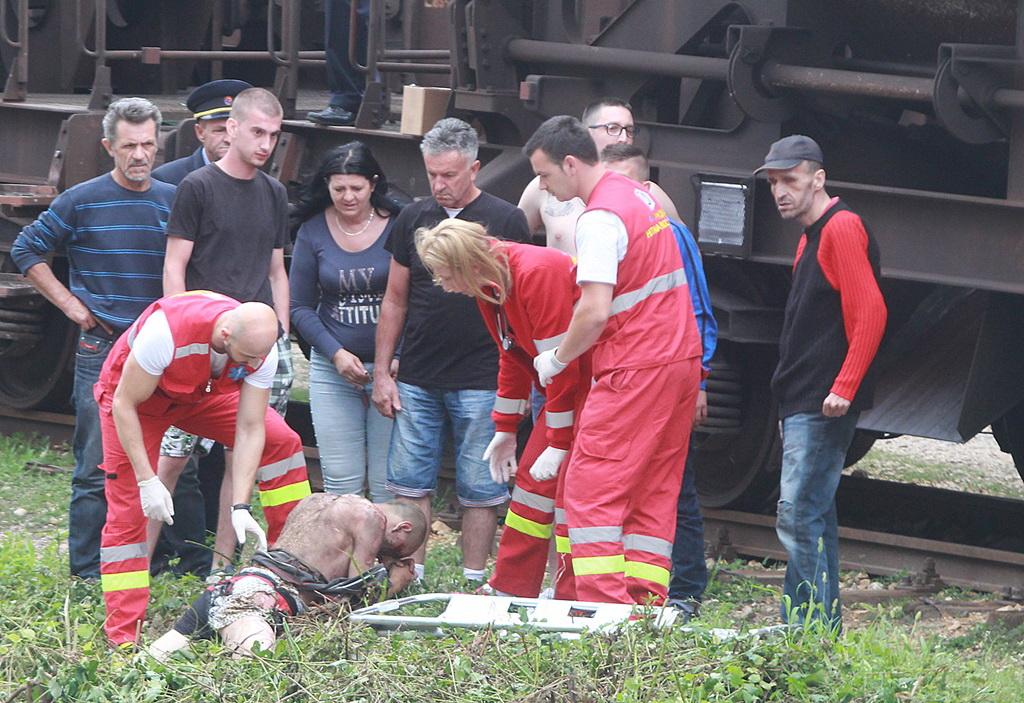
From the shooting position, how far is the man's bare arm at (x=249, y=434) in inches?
202

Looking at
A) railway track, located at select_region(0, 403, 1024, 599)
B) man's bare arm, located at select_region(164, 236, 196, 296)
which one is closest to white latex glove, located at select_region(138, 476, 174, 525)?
man's bare arm, located at select_region(164, 236, 196, 296)

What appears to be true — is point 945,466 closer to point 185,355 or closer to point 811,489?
point 811,489

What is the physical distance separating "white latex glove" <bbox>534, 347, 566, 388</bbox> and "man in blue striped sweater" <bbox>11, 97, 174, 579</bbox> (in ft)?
6.11

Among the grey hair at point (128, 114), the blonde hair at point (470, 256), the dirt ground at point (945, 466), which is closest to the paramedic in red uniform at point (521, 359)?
the blonde hair at point (470, 256)

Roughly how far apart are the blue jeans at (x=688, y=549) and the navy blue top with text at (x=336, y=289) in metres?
1.41

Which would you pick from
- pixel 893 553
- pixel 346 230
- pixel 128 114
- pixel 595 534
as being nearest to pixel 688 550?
pixel 595 534

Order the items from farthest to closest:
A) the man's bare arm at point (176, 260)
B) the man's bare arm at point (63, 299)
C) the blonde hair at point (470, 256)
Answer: the man's bare arm at point (63, 299), the man's bare arm at point (176, 260), the blonde hair at point (470, 256)

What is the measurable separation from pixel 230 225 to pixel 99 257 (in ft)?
1.94

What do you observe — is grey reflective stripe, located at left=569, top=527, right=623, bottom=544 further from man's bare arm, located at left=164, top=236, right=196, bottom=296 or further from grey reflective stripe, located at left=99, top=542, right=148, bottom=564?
man's bare arm, located at left=164, top=236, right=196, bottom=296

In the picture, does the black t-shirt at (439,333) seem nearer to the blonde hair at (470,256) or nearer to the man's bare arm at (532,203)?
the man's bare arm at (532,203)

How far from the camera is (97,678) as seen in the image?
432 cm

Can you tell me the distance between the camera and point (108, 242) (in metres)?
6.03

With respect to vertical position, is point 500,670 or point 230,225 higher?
point 230,225

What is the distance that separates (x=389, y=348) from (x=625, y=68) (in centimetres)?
178
